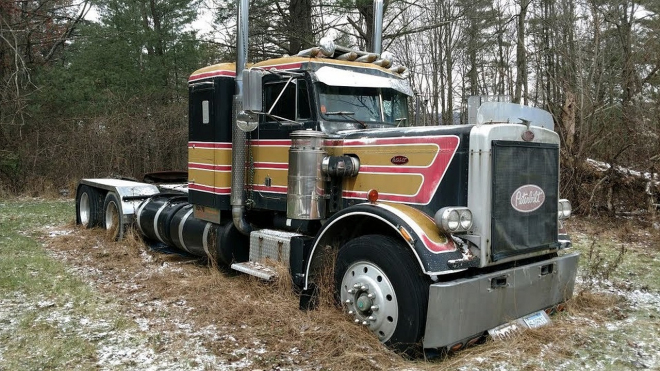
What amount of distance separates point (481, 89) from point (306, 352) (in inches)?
991

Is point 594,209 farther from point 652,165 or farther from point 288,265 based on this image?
point 288,265

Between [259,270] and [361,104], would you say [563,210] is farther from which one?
[259,270]

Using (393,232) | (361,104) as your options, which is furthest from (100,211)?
(393,232)

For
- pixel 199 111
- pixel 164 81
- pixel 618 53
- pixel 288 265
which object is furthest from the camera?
pixel 164 81

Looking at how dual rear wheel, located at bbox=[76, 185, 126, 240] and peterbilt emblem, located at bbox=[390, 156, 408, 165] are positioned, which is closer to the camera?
peterbilt emblem, located at bbox=[390, 156, 408, 165]

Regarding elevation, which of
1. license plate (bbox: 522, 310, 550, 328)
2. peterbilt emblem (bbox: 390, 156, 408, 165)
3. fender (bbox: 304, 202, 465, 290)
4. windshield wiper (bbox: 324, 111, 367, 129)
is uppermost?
windshield wiper (bbox: 324, 111, 367, 129)

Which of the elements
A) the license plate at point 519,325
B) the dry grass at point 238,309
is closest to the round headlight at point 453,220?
the license plate at point 519,325

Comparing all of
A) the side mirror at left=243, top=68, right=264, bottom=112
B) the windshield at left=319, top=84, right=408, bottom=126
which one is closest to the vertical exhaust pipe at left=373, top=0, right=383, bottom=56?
the windshield at left=319, top=84, right=408, bottom=126

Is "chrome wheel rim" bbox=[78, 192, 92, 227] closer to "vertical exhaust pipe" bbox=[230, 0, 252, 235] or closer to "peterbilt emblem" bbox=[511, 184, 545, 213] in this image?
"vertical exhaust pipe" bbox=[230, 0, 252, 235]

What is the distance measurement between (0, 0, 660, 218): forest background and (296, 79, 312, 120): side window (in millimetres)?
7228

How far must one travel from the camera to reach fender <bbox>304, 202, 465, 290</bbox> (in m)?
4.20

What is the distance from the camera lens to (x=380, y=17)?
26.3ft

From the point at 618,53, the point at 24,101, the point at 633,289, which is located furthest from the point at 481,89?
the point at 633,289

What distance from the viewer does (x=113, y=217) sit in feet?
32.0
